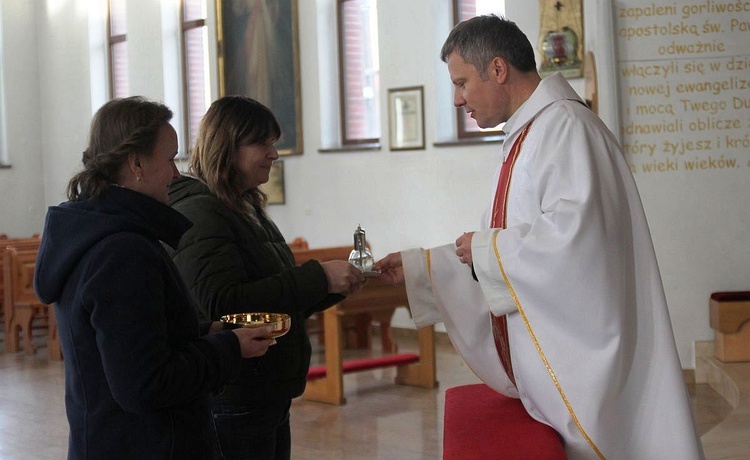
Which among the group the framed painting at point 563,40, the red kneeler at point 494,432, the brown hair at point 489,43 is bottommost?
the red kneeler at point 494,432

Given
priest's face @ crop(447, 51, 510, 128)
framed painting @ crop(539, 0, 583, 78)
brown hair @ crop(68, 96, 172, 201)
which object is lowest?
brown hair @ crop(68, 96, 172, 201)

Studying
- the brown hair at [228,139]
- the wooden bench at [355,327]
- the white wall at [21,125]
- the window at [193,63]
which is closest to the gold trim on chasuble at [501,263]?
the brown hair at [228,139]

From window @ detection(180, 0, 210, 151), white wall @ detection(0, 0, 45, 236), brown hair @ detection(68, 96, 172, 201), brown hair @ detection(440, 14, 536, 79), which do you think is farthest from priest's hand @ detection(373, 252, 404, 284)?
white wall @ detection(0, 0, 45, 236)

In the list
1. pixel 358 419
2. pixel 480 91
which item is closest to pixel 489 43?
pixel 480 91

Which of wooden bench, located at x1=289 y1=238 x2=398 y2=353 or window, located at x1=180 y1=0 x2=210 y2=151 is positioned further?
window, located at x1=180 y1=0 x2=210 y2=151

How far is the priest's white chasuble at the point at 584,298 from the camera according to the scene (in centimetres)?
266

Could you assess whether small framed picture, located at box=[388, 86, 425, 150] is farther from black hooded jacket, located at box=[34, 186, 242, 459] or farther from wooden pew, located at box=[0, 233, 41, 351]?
black hooded jacket, located at box=[34, 186, 242, 459]

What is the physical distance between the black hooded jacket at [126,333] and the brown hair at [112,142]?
0.04 m

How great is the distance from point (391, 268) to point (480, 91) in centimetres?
75

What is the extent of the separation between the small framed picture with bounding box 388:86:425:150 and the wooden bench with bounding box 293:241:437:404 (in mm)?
2459

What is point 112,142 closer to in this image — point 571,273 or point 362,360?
point 571,273

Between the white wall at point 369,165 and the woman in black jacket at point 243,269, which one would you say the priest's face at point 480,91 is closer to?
the woman in black jacket at point 243,269

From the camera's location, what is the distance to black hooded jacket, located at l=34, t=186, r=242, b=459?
2104 millimetres

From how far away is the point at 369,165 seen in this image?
10.6 meters
